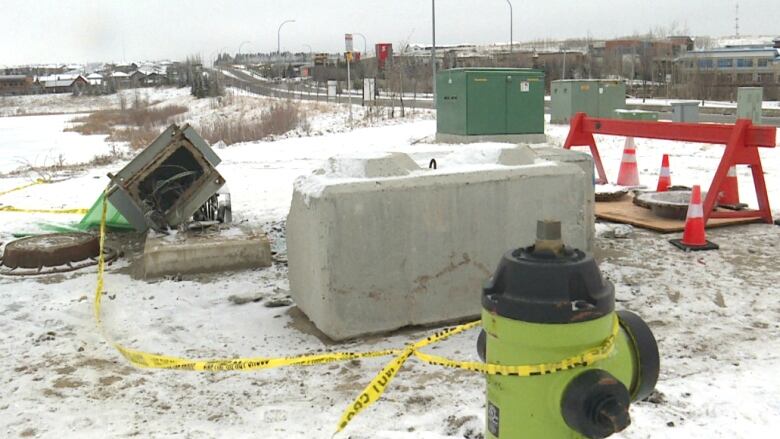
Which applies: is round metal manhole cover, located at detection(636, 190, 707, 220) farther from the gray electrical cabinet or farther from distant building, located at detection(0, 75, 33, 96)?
distant building, located at detection(0, 75, 33, 96)

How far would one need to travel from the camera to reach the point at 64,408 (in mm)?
3713

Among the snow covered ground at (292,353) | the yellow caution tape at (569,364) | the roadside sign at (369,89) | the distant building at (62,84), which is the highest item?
the distant building at (62,84)

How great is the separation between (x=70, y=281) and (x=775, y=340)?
5482mm

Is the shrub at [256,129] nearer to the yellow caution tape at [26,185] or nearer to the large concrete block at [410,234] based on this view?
the yellow caution tape at [26,185]

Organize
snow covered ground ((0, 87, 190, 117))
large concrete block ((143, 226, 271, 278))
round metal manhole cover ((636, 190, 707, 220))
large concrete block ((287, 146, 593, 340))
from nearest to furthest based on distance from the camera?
large concrete block ((287, 146, 593, 340))
large concrete block ((143, 226, 271, 278))
round metal manhole cover ((636, 190, 707, 220))
snow covered ground ((0, 87, 190, 117))

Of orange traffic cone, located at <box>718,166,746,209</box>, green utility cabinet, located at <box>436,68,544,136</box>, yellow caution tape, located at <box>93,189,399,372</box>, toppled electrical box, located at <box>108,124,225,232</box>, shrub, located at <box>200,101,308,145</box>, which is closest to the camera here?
yellow caution tape, located at <box>93,189,399,372</box>

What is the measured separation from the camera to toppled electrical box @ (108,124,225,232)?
6.73 metres

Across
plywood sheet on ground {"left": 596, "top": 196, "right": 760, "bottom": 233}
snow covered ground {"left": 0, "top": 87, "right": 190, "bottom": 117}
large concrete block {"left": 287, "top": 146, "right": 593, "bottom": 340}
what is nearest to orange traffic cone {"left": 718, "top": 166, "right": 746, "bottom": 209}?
plywood sheet on ground {"left": 596, "top": 196, "right": 760, "bottom": 233}

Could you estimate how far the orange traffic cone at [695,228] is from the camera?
662cm

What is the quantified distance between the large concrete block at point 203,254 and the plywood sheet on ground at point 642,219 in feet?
12.9

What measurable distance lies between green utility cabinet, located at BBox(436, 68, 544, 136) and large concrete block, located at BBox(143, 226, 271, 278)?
10.2 m

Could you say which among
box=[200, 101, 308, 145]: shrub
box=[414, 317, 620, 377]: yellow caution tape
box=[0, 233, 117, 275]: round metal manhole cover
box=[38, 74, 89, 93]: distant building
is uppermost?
box=[38, 74, 89, 93]: distant building

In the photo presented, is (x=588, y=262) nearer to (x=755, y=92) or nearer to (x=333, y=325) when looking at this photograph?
(x=333, y=325)

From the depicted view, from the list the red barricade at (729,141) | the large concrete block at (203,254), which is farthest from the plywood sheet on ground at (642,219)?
the large concrete block at (203,254)
